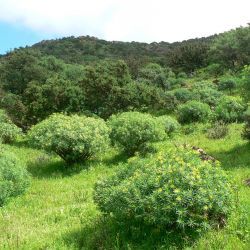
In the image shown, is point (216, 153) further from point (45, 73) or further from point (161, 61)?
Answer: point (161, 61)

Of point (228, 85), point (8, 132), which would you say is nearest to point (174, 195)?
point (8, 132)

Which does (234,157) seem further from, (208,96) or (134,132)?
(208,96)

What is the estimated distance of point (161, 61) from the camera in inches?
2707

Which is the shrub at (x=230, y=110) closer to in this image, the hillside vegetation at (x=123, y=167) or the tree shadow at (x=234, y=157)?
the hillside vegetation at (x=123, y=167)

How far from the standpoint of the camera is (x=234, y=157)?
1814cm

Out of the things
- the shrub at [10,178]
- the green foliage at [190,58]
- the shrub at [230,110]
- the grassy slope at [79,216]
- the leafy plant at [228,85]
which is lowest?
the grassy slope at [79,216]

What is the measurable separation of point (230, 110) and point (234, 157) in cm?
940

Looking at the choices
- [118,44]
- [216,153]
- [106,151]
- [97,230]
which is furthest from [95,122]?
[118,44]

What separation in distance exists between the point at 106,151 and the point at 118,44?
97.3m

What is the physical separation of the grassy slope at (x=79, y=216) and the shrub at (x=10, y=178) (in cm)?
28

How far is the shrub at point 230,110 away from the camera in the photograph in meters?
26.7

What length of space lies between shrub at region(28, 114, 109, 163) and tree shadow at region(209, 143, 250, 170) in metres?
4.71

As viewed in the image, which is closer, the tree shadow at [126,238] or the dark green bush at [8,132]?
the tree shadow at [126,238]

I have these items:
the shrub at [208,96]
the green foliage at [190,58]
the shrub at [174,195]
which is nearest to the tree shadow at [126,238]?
the shrub at [174,195]
